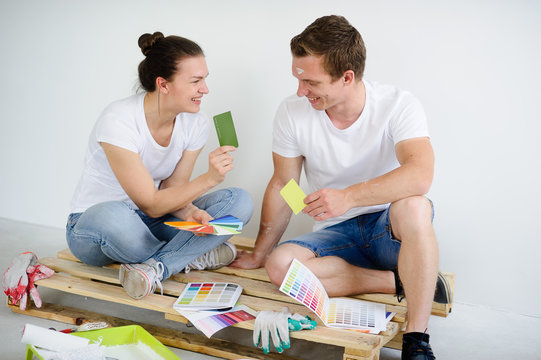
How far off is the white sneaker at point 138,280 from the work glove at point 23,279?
376mm

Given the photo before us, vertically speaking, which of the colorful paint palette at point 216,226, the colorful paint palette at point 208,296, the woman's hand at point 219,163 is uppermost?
the woman's hand at point 219,163

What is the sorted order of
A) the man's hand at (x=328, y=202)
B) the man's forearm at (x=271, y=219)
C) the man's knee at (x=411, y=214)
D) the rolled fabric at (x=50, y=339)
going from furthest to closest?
the man's forearm at (x=271, y=219) → the man's hand at (x=328, y=202) → the man's knee at (x=411, y=214) → the rolled fabric at (x=50, y=339)

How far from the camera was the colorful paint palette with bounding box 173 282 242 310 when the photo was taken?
2.13m

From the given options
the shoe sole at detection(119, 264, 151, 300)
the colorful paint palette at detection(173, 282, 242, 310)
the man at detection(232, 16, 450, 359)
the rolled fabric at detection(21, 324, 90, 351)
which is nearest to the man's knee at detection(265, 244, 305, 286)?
the man at detection(232, 16, 450, 359)

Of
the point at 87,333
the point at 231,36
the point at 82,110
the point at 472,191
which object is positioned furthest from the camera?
the point at 82,110

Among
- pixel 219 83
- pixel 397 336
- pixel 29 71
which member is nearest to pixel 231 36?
pixel 219 83

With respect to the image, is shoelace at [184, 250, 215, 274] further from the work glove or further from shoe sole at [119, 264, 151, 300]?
the work glove

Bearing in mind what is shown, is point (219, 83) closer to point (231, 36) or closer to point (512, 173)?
point (231, 36)

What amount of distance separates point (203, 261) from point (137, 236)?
0.32 meters

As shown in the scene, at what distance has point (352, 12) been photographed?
8.77ft

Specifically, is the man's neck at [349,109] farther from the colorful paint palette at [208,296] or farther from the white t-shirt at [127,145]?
the colorful paint palette at [208,296]

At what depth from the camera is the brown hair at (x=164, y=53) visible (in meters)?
2.33

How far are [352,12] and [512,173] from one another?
1009 mm

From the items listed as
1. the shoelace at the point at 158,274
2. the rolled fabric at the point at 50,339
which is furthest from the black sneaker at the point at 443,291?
the rolled fabric at the point at 50,339
